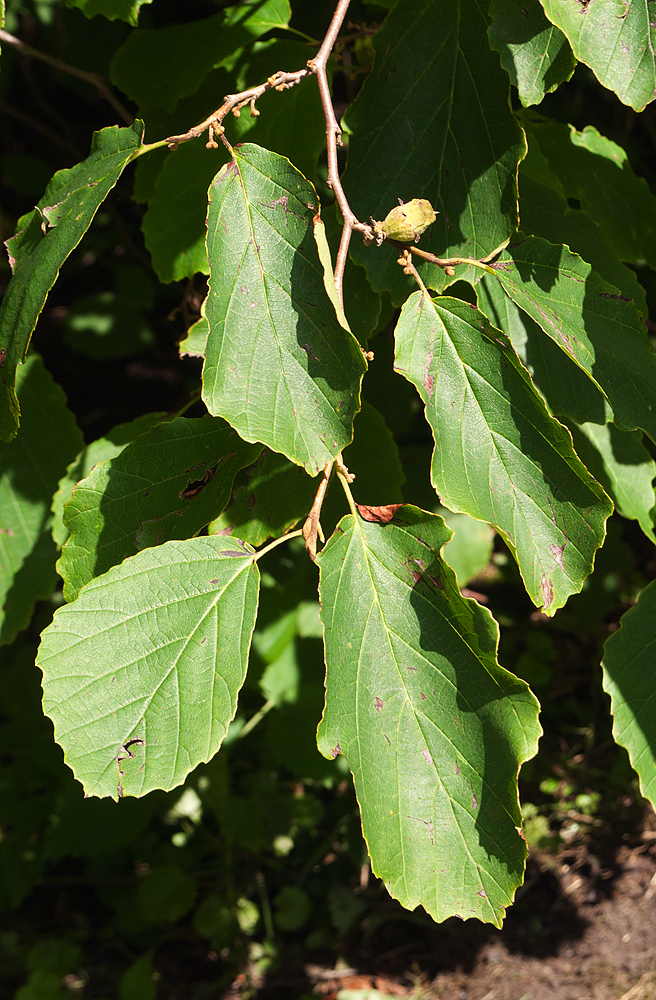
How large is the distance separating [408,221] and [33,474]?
0.95 meters

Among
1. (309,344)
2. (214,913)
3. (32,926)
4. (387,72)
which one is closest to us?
(309,344)

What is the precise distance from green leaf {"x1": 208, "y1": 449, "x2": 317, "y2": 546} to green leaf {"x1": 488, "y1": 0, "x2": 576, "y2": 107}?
592 millimetres

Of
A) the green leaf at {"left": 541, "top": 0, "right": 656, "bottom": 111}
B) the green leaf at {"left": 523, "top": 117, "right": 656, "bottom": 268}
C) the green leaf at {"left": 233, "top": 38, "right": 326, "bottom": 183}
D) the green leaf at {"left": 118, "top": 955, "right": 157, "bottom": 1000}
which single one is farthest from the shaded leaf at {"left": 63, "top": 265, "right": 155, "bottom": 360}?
the green leaf at {"left": 118, "top": 955, "right": 157, "bottom": 1000}

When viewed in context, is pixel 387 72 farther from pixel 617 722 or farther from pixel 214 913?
pixel 214 913

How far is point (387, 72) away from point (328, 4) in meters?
0.81

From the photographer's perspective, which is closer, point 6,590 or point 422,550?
point 422,550

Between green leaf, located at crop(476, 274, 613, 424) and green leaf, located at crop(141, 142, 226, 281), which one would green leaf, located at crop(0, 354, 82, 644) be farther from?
green leaf, located at crop(476, 274, 613, 424)

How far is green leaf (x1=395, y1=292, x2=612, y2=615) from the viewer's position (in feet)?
3.09

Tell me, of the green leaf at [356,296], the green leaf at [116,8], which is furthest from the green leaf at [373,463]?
the green leaf at [116,8]

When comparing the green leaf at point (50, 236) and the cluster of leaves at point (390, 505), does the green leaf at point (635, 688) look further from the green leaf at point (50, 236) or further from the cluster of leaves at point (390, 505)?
the green leaf at point (50, 236)

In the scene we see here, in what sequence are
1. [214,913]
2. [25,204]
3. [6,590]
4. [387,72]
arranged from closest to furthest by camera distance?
[387,72]
[6,590]
[214,913]
[25,204]

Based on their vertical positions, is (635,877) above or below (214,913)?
above

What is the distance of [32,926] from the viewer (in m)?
2.51

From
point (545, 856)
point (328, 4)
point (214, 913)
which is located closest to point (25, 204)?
point (328, 4)
